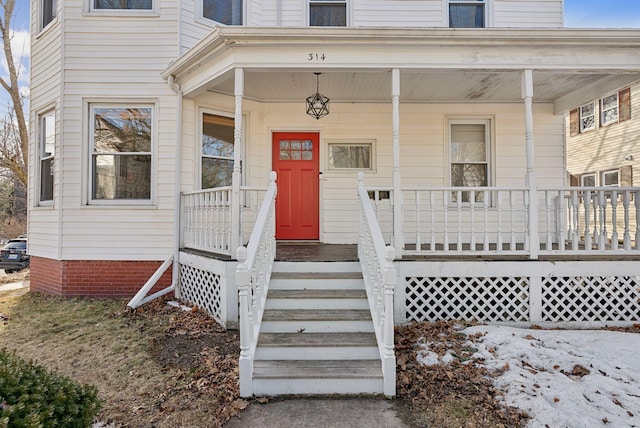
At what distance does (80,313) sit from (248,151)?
377 cm

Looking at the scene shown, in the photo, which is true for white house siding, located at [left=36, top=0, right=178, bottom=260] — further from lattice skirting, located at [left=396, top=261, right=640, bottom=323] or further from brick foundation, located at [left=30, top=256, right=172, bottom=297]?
lattice skirting, located at [left=396, top=261, right=640, bottom=323]

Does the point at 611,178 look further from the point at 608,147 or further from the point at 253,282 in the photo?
the point at 253,282

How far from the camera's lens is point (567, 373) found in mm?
3367

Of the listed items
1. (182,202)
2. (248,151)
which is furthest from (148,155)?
(248,151)

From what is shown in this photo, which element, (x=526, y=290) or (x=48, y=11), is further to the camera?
(x=48, y=11)

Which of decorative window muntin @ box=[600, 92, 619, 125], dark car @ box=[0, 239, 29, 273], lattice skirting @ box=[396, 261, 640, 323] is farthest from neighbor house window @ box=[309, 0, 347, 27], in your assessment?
dark car @ box=[0, 239, 29, 273]

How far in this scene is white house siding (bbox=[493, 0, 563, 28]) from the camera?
689 cm

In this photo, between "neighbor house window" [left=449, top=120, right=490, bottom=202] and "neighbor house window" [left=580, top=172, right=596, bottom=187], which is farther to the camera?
"neighbor house window" [left=580, top=172, right=596, bottom=187]

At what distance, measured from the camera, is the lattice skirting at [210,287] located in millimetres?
4668

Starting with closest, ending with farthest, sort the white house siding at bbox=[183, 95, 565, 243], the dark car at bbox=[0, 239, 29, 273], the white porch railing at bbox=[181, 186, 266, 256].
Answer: the white porch railing at bbox=[181, 186, 266, 256] → the white house siding at bbox=[183, 95, 565, 243] → the dark car at bbox=[0, 239, 29, 273]

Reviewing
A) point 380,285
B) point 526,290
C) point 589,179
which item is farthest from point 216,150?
point 589,179

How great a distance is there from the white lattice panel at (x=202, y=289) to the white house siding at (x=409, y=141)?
2207mm

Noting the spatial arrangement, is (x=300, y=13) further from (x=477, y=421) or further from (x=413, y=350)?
(x=477, y=421)

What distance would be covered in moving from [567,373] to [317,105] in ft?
A: 17.6
